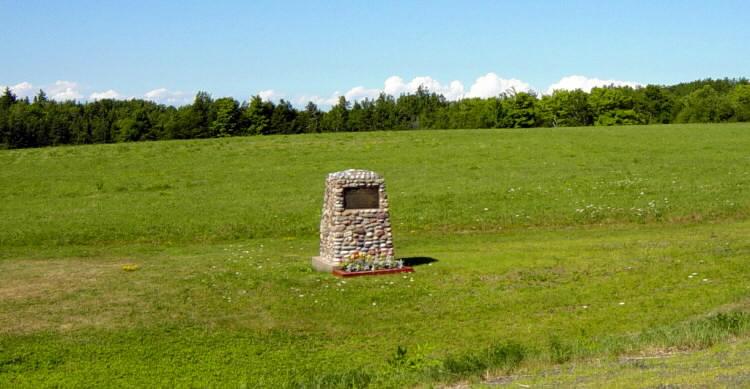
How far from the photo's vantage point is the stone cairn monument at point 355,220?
2372cm

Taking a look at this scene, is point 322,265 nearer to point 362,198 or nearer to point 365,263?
point 365,263

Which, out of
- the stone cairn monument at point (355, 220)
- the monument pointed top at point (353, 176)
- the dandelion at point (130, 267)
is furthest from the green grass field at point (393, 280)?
the monument pointed top at point (353, 176)

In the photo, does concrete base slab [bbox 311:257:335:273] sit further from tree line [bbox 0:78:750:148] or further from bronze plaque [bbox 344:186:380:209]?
tree line [bbox 0:78:750:148]

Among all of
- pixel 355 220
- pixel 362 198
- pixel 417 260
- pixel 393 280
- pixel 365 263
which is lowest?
pixel 393 280

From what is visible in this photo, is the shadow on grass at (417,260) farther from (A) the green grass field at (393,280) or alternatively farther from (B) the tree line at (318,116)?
(B) the tree line at (318,116)

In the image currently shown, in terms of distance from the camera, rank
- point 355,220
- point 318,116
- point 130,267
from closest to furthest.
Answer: point 355,220, point 130,267, point 318,116

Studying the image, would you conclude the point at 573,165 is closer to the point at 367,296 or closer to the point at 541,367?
the point at 367,296

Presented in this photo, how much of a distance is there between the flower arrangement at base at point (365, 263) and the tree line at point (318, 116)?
298 feet

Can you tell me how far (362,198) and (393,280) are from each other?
9.43 feet

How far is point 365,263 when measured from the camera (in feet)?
77.3

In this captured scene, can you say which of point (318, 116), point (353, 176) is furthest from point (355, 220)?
point (318, 116)

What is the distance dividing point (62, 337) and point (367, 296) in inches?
279

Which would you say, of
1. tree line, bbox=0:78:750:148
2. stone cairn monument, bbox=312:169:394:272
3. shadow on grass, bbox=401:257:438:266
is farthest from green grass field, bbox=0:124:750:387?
tree line, bbox=0:78:750:148

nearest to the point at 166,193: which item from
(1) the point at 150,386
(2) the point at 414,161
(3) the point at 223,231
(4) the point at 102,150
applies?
(3) the point at 223,231
